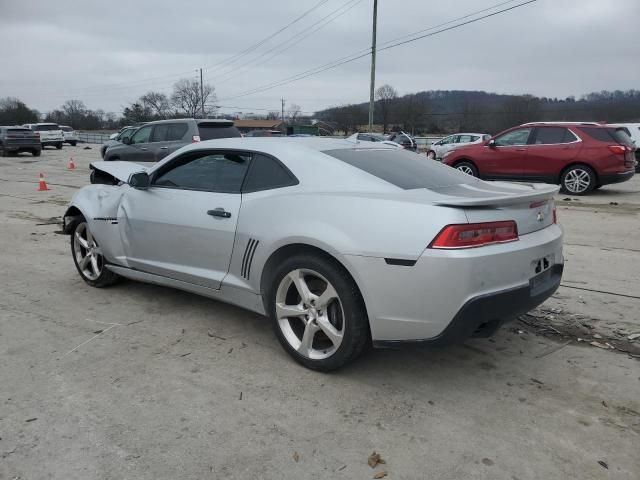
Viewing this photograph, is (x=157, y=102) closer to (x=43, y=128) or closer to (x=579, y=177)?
(x=43, y=128)

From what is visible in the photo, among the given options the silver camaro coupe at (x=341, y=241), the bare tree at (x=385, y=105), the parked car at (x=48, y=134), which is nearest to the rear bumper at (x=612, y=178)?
the silver camaro coupe at (x=341, y=241)

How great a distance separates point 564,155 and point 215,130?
8.03 metres

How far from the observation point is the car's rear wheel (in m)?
4.79

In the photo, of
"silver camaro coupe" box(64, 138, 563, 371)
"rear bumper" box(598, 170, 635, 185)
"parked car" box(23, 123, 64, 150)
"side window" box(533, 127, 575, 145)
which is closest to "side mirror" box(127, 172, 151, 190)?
"silver camaro coupe" box(64, 138, 563, 371)

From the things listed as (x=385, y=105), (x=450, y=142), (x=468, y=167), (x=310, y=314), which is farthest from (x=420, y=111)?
(x=310, y=314)

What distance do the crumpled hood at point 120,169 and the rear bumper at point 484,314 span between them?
9.66ft

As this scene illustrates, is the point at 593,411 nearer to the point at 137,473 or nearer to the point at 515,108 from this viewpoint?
the point at 137,473

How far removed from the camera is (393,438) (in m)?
2.61

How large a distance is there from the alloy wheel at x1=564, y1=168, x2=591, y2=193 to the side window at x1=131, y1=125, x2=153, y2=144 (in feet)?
33.4

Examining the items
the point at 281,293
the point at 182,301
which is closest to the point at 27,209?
the point at 182,301

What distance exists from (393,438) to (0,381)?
2.36m

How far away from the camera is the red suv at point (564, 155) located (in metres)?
11.3

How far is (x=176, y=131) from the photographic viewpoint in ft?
41.9

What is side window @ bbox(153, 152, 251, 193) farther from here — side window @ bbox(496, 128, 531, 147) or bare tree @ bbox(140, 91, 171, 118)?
bare tree @ bbox(140, 91, 171, 118)
